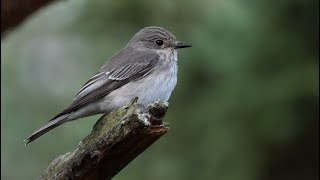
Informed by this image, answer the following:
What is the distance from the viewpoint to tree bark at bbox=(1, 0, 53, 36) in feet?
19.3

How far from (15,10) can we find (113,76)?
1.09m

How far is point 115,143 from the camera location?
380 cm

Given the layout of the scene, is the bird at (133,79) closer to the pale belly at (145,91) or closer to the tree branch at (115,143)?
the pale belly at (145,91)

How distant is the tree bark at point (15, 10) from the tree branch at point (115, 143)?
217cm

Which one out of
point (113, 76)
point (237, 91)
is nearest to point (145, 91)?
point (113, 76)

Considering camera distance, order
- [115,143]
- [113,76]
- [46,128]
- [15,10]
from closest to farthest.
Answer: [115,143] < [46,128] < [113,76] < [15,10]

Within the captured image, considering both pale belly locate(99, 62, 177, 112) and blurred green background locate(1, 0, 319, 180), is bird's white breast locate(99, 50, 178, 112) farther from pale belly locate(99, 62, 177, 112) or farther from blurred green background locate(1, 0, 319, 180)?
blurred green background locate(1, 0, 319, 180)

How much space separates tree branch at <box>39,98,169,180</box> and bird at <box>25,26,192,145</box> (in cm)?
86

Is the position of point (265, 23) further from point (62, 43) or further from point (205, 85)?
point (62, 43)

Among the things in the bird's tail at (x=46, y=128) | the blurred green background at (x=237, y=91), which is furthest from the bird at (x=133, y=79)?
the blurred green background at (x=237, y=91)

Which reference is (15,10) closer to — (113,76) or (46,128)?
(113,76)

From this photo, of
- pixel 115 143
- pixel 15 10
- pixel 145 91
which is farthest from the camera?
pixel 15 10

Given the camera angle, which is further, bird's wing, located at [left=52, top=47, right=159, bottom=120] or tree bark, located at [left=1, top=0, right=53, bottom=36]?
tree bark, located at [left=1, top=0, right=53, bottom=36]

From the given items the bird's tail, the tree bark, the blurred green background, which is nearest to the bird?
the bird's tail
